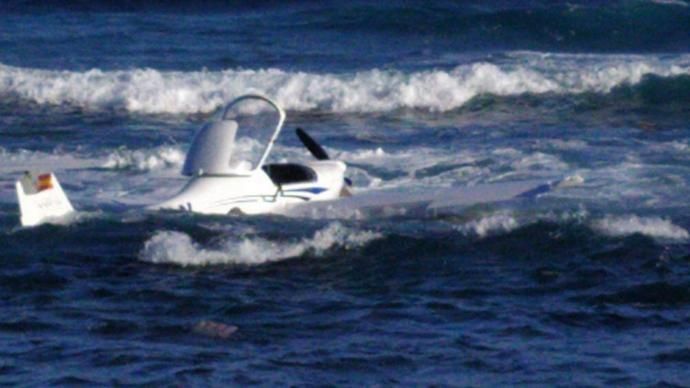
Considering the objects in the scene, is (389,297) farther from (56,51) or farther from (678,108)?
(56,51)

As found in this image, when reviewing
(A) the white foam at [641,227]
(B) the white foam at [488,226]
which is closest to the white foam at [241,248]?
(B) the white foam at [488,226]

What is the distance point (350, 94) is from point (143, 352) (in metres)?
16.1

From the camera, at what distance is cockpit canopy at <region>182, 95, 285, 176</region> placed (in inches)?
616

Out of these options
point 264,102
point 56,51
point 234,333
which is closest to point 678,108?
point 264,102

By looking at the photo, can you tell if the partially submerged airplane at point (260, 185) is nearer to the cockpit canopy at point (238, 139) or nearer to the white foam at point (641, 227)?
the cockpit canopy at point (238, 139)

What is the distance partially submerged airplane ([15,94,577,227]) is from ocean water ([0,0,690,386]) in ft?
0.84

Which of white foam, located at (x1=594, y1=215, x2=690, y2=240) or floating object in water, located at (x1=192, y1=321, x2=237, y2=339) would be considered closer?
floating object in water, located at (x1=192, y1=321, x2=237, y2=339)

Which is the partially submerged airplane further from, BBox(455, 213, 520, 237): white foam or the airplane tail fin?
BBox(455, 213, 520, 237): white foam

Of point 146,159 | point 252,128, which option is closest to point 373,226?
point 252,128

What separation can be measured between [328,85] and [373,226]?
12.4m

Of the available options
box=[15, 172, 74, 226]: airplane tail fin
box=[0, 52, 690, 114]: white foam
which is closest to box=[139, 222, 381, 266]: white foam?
box=[15, 172, 74, 226]: airplane tail fin

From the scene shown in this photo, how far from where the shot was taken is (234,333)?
11.4 meters

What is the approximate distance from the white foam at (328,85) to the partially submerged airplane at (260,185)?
9253 mm

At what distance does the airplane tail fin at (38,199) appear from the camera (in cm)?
1430
